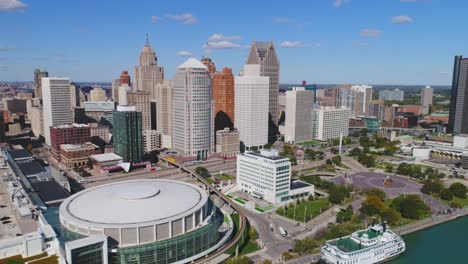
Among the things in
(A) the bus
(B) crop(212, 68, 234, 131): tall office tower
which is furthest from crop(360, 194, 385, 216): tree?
(B) crop(212, 68, 234, 131): tall office tower

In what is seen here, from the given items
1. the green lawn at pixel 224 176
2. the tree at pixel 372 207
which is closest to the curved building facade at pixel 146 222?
the tree at pixel 372 207

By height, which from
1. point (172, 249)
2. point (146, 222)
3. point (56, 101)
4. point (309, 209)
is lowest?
point (309, 209)

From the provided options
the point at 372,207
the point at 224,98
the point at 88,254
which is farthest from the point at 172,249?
the point at 224,98

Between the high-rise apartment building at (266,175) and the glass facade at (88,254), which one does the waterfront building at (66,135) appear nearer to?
the high-rise apartment building at (266,175)

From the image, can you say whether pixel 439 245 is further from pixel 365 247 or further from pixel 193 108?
pixel 193 108

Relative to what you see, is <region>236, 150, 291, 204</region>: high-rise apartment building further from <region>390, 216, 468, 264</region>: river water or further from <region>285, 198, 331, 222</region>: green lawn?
<region>390, 216, 468, 264</region>: river water

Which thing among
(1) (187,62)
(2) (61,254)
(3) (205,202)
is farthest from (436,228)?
(1) (187,62)
